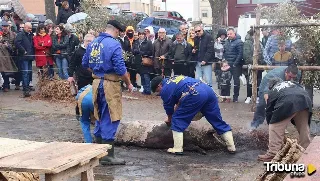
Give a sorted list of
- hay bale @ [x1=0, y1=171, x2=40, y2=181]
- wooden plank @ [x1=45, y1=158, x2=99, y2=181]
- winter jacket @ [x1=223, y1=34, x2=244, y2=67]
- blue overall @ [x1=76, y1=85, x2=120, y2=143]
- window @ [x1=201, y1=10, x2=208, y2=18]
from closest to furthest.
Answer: wooden plank @ [x1=45, y1=158, x2=99, y2=181] → hay bale @ [x1=0, y1=171, x2=40, y2=181] → blue overall @ [x1=76, y1=85, x2=120, y2=143] → winter jacket @ [x1=223, y1=34, x2=244, y2=67] → window @ [x1=201, y1=10, x2=208, y2=18]

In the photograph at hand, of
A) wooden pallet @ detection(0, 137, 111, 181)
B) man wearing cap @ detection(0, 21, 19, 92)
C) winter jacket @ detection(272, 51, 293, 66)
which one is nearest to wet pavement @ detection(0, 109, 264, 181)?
wooden pallet @ detection(0, 137, 111, 181)

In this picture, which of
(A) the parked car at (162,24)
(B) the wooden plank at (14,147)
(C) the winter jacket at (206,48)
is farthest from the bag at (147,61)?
(A) the parked car at (162,24)

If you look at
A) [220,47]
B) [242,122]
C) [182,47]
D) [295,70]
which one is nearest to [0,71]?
[182,47]

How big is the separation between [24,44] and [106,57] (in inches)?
245

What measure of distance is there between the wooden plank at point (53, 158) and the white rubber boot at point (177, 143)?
268 cm

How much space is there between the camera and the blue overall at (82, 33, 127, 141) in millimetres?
7035

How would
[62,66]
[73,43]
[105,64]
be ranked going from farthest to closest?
1. [62,66]
2. [73,43]
3. [105,64]

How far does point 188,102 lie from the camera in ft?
24.6

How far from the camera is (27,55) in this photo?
12633 mm

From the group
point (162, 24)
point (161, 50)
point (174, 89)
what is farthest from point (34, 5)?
point (174, 89)

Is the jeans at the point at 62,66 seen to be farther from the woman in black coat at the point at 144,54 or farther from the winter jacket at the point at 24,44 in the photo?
the woman in black coat at the point at 144,54

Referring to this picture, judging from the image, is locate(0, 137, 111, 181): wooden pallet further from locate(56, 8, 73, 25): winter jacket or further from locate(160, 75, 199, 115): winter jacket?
locate(56, 8, 73, 25): winter jacket

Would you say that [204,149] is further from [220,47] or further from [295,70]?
[220,47]

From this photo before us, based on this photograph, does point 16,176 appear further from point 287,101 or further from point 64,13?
point 64,13
